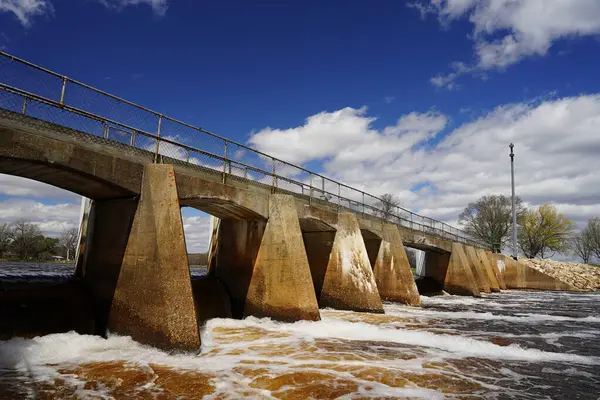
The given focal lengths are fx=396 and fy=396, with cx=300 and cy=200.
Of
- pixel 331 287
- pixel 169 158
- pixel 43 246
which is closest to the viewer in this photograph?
pixel 169 158

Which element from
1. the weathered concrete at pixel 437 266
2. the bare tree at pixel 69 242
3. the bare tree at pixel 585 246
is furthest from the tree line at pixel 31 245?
the bare tree at pixel 585 246

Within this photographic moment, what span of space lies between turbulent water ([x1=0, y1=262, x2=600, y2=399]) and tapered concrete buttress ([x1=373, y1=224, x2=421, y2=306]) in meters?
8.15

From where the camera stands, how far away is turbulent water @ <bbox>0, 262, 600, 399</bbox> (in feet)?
23.8

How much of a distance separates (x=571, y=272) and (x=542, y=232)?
1943 cm

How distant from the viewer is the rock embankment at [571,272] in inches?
1716

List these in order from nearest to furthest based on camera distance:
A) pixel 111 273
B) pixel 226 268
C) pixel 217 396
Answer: pixel 217 396 < pixel 111 273 < pixel 226 268

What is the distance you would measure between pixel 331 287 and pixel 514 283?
1309 inches

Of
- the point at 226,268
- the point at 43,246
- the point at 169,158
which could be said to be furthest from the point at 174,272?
the point at 43,246

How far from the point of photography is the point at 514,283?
143 feet

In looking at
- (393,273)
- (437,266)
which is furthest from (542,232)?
(393,273)

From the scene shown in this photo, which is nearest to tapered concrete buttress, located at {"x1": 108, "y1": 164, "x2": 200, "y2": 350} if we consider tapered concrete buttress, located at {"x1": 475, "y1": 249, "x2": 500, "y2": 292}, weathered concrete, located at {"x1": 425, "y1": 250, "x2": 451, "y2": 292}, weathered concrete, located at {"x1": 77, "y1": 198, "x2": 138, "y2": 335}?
weathered concrete, located at {"x1": 77, "y1": 198, "x2": 138, "y2": 335}

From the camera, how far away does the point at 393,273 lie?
22766 millimetres

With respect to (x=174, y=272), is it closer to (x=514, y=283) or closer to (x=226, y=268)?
(x=226, y=268)

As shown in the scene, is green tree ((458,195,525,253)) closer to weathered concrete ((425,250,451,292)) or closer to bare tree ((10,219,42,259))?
weathered concrete ((425,250,451,292))
